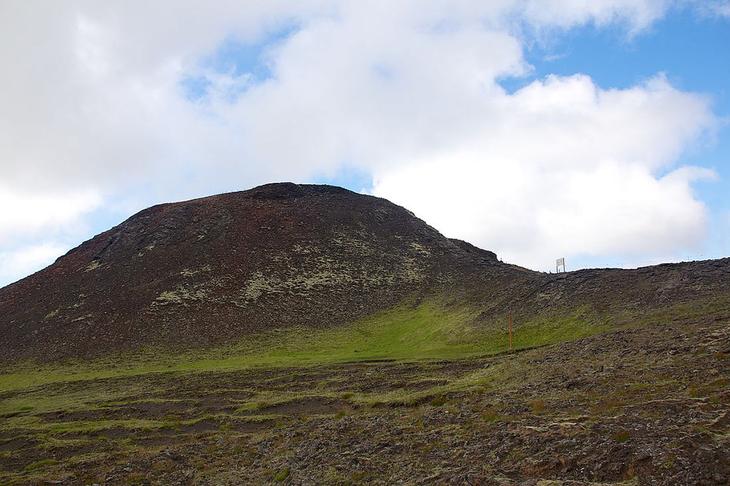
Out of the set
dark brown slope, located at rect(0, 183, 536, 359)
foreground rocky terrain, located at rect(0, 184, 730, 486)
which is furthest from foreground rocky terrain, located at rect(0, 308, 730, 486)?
dark brown slope, located at rect(0, 183, 536, 359)

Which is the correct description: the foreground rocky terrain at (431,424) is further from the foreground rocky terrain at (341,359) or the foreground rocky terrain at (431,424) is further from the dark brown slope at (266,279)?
the dark brown slope at (266,279)

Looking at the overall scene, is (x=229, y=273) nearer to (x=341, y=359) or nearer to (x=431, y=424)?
(x=341, y=359)

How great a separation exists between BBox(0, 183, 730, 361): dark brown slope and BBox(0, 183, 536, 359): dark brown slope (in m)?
0.21

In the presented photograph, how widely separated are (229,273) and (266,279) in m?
4.73

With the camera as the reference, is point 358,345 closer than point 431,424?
No

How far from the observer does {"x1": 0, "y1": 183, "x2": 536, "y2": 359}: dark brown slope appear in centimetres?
6269

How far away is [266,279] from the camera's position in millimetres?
73062

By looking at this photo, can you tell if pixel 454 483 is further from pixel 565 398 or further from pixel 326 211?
pixel 326 211

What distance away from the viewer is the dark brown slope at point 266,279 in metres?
49.3

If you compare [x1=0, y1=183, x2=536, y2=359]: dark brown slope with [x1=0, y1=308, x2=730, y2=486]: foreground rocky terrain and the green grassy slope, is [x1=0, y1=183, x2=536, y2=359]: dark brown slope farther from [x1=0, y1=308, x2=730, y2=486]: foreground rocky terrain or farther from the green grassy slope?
[x1=0, y1=308, x2=730, y2=486]: foreground rocky terrain

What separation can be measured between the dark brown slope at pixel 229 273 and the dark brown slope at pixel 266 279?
0.21 metres

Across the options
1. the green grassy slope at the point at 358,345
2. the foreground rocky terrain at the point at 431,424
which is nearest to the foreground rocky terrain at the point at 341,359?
Answer: the foreground rocky terrain at the point at 431,424

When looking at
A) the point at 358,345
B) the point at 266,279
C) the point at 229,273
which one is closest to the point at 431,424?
the point at 358,345

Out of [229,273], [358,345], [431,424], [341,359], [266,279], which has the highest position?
[229,273]
